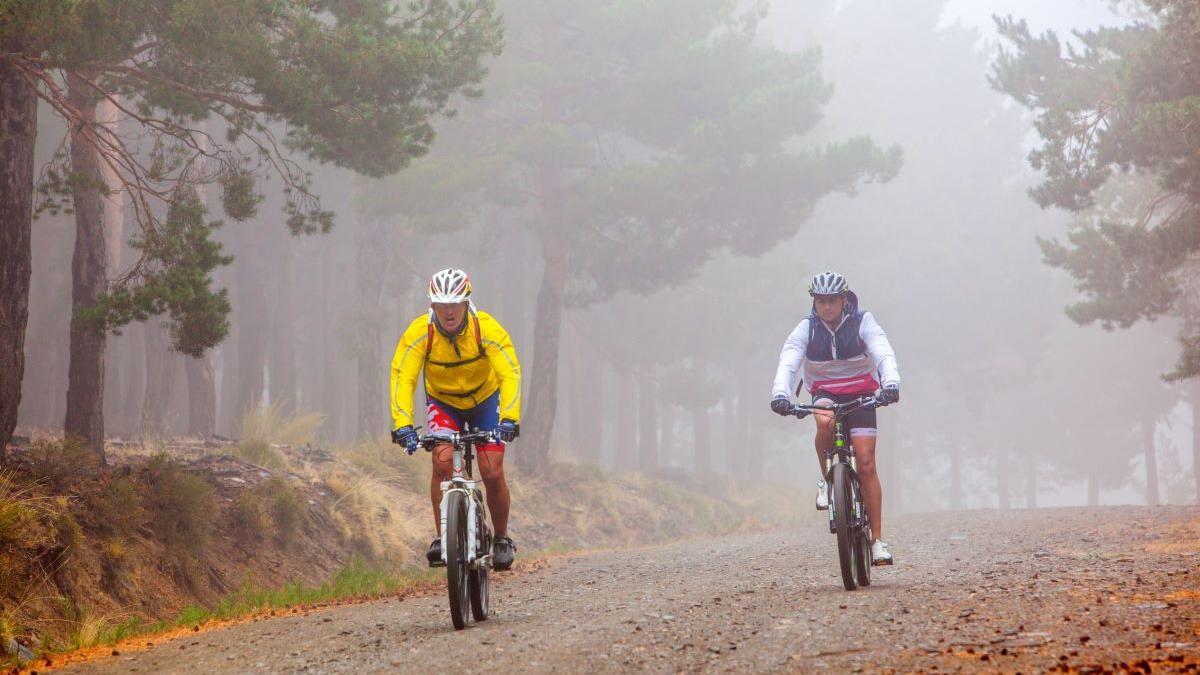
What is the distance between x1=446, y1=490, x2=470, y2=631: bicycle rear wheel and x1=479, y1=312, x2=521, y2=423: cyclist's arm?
28.3 inches

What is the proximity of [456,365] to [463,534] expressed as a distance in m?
1.14

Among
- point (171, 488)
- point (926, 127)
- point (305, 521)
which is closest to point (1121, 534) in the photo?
point (305, 521)

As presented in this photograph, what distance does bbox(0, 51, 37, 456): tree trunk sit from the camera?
10.2 metres

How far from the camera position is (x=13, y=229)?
34.3ft

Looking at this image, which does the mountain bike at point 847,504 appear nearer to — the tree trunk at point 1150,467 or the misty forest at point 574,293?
the misty forest at point 574,293

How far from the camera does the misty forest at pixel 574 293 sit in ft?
29.6

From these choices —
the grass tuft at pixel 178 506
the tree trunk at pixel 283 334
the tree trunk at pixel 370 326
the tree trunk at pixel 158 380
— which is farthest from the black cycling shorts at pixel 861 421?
the tree trunk at pixel 283 334

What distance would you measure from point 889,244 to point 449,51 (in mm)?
37017

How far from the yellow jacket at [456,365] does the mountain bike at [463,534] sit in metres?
0.30

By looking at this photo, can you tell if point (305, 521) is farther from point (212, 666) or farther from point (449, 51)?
point (212, 666)

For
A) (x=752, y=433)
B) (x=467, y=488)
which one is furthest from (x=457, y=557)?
(x=752, y=433)

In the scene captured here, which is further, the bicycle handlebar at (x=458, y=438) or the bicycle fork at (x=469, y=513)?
the bicycle handlebar at (x=458, y=438)

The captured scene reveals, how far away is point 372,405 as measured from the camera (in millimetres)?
24906

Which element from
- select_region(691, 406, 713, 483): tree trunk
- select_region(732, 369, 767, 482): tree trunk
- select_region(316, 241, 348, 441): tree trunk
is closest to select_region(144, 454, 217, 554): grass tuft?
select_region(316, 241, 348, 441): tree trunk
